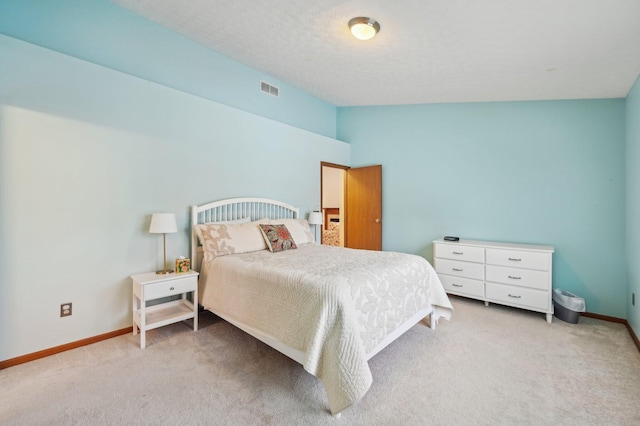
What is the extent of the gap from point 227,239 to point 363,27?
7.85 ft

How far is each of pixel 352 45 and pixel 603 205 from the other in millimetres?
3315

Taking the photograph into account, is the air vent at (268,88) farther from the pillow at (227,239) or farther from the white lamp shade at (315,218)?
the pillow at (227,239)

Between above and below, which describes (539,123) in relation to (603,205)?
above

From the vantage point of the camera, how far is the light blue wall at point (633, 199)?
258 cm

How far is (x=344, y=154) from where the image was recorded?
5102mm

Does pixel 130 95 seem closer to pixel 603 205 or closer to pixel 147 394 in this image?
pixel 147 394

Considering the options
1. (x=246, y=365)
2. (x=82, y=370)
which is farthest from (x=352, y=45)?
(x=82, y=370)

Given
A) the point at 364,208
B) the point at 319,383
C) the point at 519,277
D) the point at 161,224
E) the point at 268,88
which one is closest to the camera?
the point at 319,383

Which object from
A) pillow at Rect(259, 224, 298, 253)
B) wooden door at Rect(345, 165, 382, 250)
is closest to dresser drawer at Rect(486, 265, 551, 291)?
wooden door at Rect(345, 165, 382, 250)

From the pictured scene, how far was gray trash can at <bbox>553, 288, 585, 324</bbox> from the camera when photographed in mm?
2951

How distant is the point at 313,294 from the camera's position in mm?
1839

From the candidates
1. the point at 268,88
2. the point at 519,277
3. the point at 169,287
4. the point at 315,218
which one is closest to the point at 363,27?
the point at 268,88

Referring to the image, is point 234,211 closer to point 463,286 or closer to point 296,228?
point 296,228

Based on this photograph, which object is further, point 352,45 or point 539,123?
point 539,123
